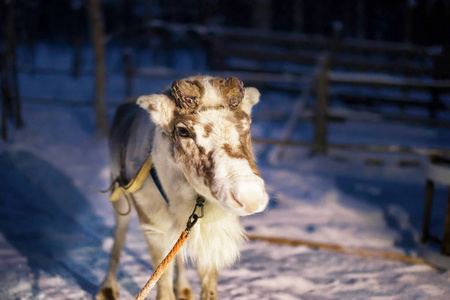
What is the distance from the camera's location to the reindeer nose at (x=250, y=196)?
5.30 ft

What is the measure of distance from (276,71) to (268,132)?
5656mm

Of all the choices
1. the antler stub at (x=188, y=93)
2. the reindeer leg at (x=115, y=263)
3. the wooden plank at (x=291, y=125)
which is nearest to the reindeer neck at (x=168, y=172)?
the antler stub at (x=188, y=93)

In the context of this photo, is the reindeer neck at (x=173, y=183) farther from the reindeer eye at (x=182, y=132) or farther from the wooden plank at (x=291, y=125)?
the wooden plank at (x=291, y=125)

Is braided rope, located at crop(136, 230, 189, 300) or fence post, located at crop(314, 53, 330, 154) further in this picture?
fence post, located at crop(314, 53, 330, 154)

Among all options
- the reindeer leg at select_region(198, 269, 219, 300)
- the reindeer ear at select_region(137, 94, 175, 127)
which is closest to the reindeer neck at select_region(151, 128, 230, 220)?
the reindeer ear at select_region(137, 94, 175, 127)

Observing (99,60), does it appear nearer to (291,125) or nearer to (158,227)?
(291,125)

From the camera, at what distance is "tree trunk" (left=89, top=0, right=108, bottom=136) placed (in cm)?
746

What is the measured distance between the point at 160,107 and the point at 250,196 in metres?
0.84

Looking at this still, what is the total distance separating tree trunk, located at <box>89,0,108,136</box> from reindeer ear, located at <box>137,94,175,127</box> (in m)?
5.97

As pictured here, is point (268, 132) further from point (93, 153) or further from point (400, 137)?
point (93, 153)

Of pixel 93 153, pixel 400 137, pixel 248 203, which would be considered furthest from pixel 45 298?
pixel 400 137

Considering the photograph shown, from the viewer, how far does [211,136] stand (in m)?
1.91

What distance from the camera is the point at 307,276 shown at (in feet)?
10.9

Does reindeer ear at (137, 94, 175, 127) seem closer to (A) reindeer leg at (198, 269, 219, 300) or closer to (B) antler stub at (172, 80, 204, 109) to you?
(B) antler stub at (172, 80, 204, 109)
